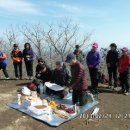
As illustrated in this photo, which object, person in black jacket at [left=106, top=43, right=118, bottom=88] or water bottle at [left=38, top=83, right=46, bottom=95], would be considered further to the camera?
person in black jacket at [left=106, top=43, right=118, bottom=88]

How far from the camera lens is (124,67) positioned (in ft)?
29.4

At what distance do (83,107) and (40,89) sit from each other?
1.84 meters

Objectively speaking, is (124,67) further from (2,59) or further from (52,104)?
(2,59)

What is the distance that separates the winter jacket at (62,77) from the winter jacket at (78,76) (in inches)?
40.6

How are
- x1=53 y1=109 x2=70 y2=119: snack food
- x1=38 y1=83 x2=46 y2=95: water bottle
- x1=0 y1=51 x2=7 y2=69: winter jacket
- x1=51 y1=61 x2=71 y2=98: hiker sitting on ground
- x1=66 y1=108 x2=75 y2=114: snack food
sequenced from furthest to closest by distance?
1. x1=0 y1=51 x2=7 y2=69: winter jacket
2. x1=38 y1=83 x2=46 y2=95: water bottle
3. x1=51 y1=61 x2=71 y2=98: hiker sitting on ground
4. x1=66 y1=108 x2=75 y2=114: snack food
5. x1=53 y1=109 x2=70 y2=119: snack food

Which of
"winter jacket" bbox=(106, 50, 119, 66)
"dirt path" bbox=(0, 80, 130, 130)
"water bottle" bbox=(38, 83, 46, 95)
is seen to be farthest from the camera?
"winter jacket" bbox=(106, 50, 119, 66)

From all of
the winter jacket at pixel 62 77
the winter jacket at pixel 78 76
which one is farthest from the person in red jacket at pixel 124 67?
the winter jacket at pixel 78 76

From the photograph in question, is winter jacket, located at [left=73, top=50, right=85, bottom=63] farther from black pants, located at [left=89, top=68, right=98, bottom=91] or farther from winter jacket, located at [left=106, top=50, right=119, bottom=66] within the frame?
winter jacket, located at [left=106, top=50, right=119, bottom=66]

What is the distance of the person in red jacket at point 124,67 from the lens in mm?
8836

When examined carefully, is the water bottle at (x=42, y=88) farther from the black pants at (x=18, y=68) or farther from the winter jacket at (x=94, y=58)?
the black pants at (x=18, y=68)

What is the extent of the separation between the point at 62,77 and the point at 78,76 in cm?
136

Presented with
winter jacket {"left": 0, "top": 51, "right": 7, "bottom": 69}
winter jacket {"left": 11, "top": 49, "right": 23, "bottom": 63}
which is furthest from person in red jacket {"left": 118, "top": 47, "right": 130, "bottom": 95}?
winter jacket {"left": 0, "top": 51, "right": 7, "bottom": 69}

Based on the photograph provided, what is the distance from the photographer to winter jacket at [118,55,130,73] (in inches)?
348

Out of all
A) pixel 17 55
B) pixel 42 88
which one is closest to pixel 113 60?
pixel 42 88
